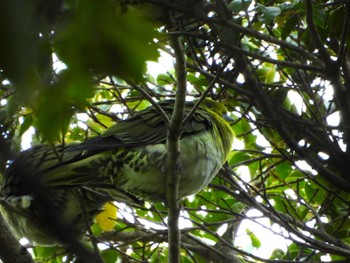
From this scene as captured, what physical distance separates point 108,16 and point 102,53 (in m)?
0.04

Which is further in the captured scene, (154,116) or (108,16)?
(154,116)

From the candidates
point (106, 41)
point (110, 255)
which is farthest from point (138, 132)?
point (106, 41)

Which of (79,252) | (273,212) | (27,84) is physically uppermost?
(273,212)

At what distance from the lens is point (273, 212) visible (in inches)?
122

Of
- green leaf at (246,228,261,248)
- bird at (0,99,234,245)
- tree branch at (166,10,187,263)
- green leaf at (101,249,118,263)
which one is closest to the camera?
tree branch at (166,10,187,263)

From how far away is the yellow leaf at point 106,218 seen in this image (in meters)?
3.82

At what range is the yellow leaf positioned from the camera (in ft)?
12.5

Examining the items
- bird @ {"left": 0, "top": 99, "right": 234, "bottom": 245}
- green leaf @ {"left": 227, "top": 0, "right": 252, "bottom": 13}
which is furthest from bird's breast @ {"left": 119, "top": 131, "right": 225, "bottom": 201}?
green leaf @ {"left": 227, "top": 0, "right": 252, "bottom": 13}

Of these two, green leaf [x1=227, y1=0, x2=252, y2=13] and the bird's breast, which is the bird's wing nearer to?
the bird's breast

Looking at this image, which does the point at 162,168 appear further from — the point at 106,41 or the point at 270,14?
the point at 106,41

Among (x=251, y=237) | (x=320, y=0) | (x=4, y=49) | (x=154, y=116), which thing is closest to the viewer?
(x=4, y=49)

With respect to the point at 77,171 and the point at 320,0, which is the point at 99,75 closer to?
the point at 320,0

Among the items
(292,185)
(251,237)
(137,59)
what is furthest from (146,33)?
(251,237)

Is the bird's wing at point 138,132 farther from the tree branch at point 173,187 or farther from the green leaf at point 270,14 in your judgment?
the green leaf at point 270,14
